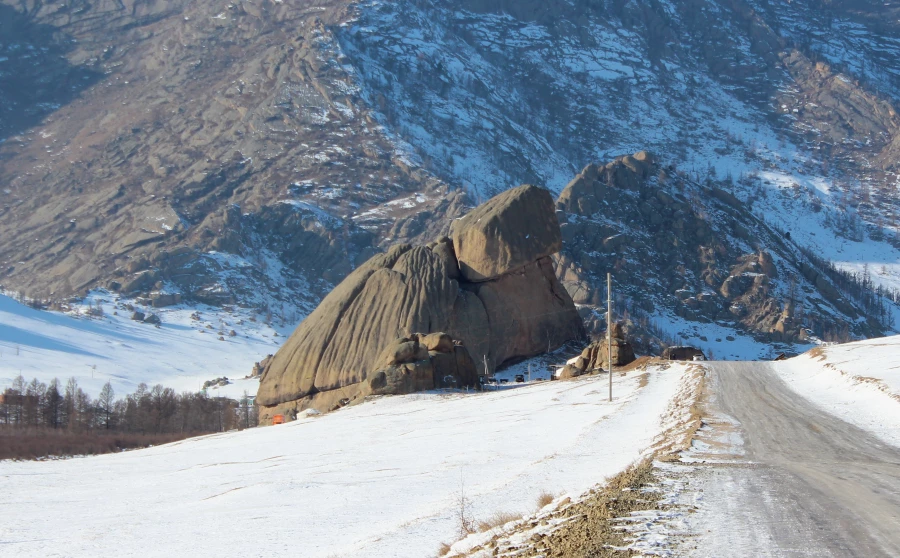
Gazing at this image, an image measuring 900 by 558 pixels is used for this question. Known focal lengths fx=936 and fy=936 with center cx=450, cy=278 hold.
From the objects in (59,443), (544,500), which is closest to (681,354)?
(59,443)

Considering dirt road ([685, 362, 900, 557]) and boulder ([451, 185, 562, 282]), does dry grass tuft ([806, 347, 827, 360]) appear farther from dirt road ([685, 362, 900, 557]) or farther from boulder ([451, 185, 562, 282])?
boulder ([451, 185, 562, 282])

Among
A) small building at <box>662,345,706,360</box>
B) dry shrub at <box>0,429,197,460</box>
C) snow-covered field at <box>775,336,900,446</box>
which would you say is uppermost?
small building at <box>662,345,706,360</box>

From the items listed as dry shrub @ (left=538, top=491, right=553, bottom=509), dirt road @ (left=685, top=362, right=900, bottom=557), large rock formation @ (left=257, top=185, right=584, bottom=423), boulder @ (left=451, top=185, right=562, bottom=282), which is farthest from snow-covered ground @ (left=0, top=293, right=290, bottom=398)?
dry shrub @ (left=538, top=491, right=553, bottom=509)

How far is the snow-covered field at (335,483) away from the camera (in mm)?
17359

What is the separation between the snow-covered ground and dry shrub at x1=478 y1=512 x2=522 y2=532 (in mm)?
105560

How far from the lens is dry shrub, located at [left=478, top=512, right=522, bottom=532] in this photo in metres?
15.2

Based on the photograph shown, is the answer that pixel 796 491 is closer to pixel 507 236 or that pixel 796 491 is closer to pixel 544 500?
pixel 544 500

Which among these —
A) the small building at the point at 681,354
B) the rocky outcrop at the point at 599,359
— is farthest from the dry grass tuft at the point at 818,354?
the small building at the point at 681,354

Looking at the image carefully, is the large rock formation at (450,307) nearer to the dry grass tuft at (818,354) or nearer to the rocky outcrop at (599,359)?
the rocky outcrop at (599,359)

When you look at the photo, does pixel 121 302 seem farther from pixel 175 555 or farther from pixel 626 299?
pixel 175 555

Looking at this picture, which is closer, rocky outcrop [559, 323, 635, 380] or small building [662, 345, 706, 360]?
rocky outcrop [559, 323, 635, 380]

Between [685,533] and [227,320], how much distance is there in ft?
579

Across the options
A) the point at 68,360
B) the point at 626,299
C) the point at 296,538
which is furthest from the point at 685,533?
the point at 626,299

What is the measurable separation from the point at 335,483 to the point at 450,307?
167 ft
